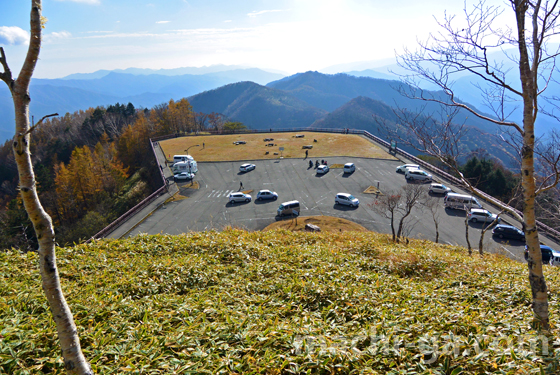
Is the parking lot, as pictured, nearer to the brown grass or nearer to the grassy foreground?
the brown grass

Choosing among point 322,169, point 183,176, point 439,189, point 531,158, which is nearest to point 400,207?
point 439,189

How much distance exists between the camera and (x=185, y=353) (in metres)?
4.88

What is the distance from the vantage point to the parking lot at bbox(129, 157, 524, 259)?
1052 inches

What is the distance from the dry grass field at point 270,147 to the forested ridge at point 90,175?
769cm

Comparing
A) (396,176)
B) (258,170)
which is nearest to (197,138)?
(258,170)

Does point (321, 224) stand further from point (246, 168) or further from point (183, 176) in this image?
point (183, 176)

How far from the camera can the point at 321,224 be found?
88.3ft

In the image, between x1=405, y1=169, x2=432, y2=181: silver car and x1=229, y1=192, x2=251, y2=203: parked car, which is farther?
x1=405, y1=169, x2=432, y2=181: silver car

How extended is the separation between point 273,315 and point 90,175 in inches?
2238

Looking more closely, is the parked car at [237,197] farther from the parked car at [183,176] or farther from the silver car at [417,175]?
the silver car at [417,175]

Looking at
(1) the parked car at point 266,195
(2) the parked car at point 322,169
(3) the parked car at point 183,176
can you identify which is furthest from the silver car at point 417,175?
(3) the parked car at point 183,176

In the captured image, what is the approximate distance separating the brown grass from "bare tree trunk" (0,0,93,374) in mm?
22462

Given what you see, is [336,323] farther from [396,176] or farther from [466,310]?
[396,176]

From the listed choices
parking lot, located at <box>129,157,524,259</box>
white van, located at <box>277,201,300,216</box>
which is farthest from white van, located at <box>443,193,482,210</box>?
white van, located at <box>277,201,300,216</box>
